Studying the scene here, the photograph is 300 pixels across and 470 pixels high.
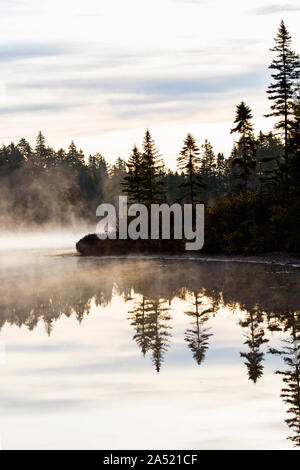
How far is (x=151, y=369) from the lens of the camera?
11.7m

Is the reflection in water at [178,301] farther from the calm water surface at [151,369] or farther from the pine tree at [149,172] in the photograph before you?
the pine tree at [149,172]

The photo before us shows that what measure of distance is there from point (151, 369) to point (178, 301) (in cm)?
1034

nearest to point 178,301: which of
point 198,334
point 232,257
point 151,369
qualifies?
point 198,334

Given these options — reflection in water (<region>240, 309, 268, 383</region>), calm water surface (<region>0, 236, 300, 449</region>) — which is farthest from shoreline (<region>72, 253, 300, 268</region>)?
reflection in water (<region>240, 309, 268, 383</region>)

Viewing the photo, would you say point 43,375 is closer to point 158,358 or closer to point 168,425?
point 158,358

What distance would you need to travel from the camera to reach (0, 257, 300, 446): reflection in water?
13422 millimetres

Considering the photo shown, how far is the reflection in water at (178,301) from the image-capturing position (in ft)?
44.0

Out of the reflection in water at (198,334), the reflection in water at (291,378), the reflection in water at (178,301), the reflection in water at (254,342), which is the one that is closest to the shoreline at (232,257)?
the reflection in water at (178,301)

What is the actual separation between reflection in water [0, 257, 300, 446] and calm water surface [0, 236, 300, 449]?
0.05 m

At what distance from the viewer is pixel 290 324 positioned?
51.6 feet

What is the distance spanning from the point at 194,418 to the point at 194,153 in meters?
63.5

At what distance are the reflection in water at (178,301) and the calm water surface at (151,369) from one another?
0.05 meters

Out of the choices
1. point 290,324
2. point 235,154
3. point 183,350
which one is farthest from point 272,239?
point 235,154

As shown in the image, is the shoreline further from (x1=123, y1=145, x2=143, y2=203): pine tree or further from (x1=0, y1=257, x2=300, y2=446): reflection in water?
(x1=123, y1=145, x2=143, y2=203): pine tree
